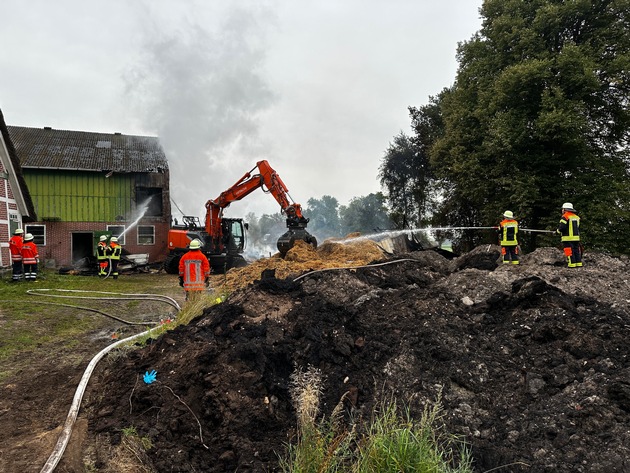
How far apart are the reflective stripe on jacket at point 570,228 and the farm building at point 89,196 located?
19073 mm

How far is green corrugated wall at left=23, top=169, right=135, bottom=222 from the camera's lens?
2202 centimetres

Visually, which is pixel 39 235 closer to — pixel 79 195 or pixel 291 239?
pixel 79 195

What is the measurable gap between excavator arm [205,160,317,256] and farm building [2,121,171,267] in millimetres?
6969

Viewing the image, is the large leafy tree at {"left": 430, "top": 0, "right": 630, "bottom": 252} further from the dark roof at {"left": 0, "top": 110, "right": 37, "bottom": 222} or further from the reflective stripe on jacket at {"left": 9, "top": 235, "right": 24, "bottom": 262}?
the dark roof at {"left": 0, "top": 110, "right": 37, "bottom": 222}

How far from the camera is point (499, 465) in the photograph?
353cm

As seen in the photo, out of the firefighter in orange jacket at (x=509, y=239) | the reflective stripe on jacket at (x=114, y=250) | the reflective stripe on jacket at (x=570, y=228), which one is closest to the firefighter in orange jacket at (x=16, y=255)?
the reflective stripe on jacket at (x=114, y=250)

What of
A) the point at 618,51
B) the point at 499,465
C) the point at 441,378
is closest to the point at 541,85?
the point at 618,51

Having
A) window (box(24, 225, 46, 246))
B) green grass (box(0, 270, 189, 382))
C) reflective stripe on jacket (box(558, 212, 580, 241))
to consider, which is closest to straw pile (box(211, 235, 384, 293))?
green grass (box(0, 270, 189, 382))

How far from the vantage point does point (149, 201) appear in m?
23.7

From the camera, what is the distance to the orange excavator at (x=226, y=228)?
48.8 ft

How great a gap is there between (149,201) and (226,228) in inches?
299

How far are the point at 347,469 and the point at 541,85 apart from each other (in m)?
17.5

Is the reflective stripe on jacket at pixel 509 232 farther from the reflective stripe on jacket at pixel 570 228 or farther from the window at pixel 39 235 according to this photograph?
the window at pixel 39 235

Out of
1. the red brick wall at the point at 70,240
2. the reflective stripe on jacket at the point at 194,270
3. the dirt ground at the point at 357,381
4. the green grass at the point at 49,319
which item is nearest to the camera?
A: the dirt ground at the point at 357,381
